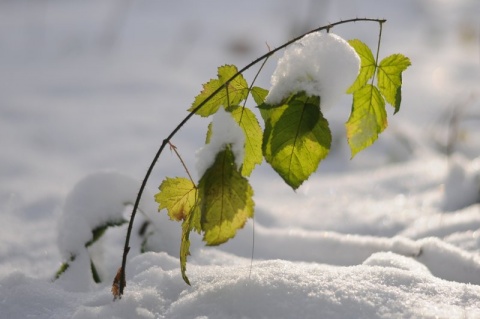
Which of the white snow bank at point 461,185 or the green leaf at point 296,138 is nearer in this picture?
the green leaf at point 296,138

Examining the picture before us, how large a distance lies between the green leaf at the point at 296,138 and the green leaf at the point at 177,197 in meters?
0.19

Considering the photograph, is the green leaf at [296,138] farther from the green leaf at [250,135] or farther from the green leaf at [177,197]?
the green leaf at [177,197]

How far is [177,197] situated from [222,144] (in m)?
0.19

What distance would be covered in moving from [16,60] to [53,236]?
2685mm

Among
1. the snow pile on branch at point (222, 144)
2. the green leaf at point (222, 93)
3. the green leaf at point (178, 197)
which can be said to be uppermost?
the green leaf at point (222, 93)

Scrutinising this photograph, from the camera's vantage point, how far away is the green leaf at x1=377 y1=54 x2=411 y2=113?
1024 millimetres

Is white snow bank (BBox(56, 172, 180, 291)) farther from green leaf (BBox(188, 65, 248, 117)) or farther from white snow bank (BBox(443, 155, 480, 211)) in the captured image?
white snow bank (BBox(443, 155, 480, 211))

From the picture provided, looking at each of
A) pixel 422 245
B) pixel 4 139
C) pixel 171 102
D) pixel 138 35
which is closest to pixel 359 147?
pixel 422 245

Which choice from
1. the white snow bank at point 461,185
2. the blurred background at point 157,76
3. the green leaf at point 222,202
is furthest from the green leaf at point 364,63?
the white snow bank at point 461,185

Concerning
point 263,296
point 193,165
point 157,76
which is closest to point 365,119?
Result: point 263,296

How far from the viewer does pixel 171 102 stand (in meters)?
3.78

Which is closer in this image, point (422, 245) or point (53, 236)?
point (422, 245)

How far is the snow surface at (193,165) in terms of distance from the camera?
109cm

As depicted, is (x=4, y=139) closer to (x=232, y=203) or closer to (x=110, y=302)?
(x=110, y=302)
